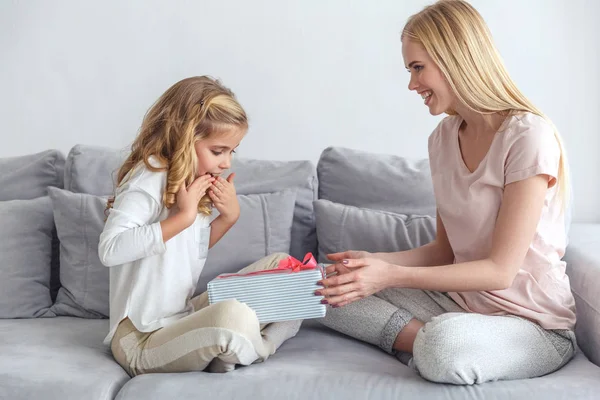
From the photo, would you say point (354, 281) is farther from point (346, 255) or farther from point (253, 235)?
point (253, 235)

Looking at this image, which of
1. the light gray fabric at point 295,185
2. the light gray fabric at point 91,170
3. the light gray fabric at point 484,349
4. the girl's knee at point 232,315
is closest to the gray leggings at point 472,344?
the light gray fabric at point 484,349

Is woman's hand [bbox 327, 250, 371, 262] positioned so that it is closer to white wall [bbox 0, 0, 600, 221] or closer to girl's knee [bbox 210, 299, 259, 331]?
girl's knee [bbox 210, 299, 259, 331]

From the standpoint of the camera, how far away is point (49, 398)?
146 centimetres

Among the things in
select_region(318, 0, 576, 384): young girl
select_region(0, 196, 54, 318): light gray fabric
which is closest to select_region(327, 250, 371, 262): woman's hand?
select_region(318, 0, 576, 384): young girl

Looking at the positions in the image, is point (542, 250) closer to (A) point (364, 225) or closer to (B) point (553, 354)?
(B) point (553, 354)

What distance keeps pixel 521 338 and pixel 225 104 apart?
2.85 feet

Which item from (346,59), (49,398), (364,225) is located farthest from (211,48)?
(49,398)

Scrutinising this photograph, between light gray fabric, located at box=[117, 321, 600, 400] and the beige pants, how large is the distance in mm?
40

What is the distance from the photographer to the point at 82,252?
2088 millimetres

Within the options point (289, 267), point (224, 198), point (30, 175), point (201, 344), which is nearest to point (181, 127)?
point (224, 198)

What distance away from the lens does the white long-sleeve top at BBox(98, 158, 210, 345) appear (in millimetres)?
1633

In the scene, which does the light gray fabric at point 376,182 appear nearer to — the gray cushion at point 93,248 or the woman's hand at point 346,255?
the gray cushion at point 93,248

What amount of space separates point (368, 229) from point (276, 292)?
0.57 m

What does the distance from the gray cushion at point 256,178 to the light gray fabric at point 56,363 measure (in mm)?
445
